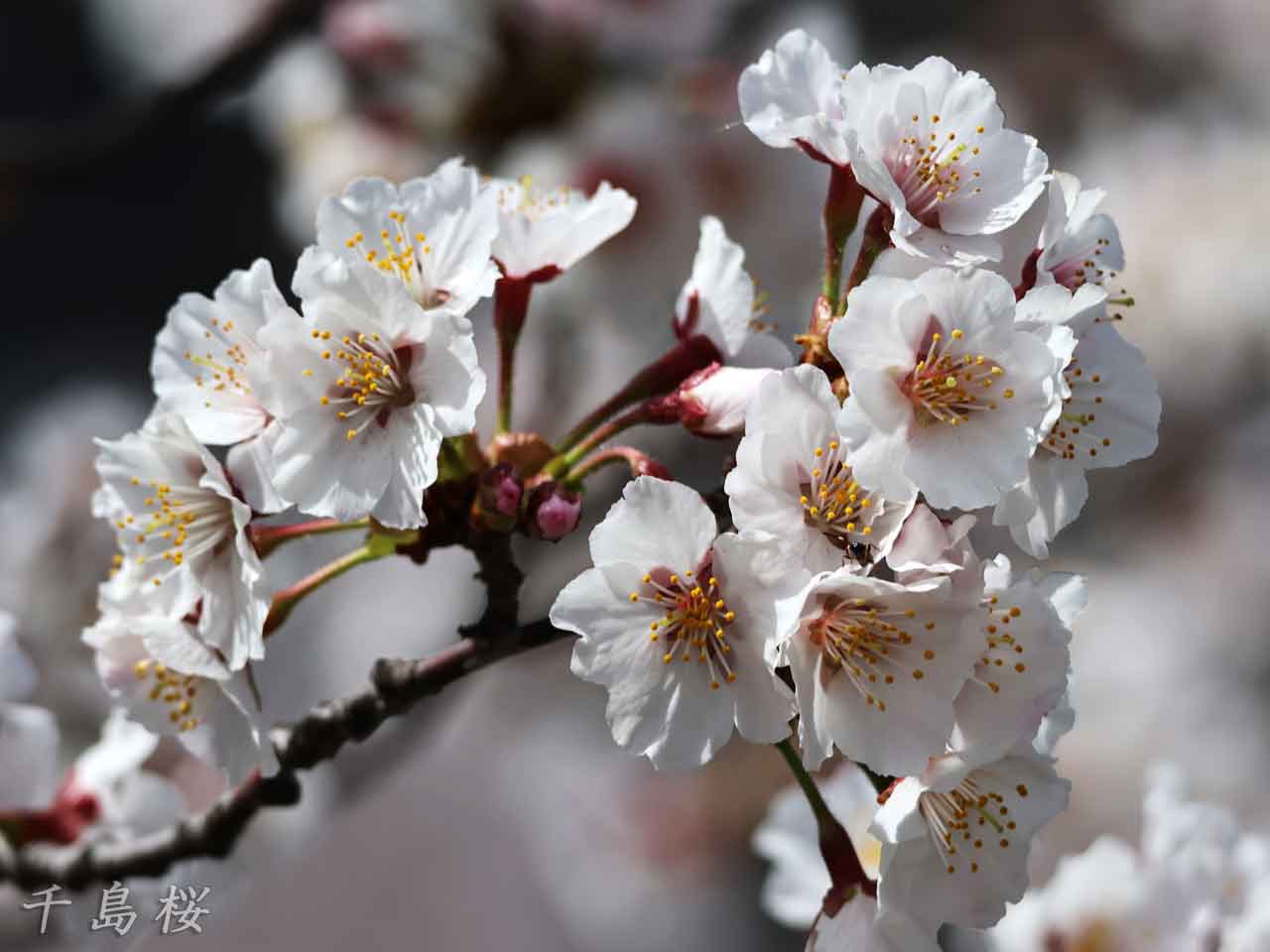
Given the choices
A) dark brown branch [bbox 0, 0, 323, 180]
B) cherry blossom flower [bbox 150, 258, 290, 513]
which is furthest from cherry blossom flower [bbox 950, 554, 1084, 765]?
dark brown branch [bbox 0, 0, 323, 180]

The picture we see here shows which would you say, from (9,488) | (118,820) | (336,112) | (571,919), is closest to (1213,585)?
(571,919)

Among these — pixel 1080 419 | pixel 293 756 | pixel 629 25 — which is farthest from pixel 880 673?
pixel 629 25

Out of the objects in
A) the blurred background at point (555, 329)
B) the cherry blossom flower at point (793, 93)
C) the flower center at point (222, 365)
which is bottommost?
the blurred background at point (555, 329)

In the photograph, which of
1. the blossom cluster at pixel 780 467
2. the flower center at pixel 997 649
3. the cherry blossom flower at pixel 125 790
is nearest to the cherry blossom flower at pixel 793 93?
the blossom cluster at pixel 780 467

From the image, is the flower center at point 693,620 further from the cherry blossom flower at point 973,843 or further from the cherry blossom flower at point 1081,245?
the cherry blossom flower at point 1081,245

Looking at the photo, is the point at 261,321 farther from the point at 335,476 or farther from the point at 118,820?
the point at 118,820

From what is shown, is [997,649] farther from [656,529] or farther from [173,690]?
[173,690]
